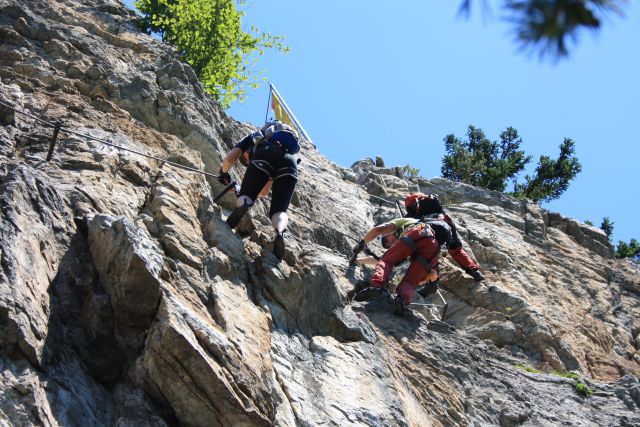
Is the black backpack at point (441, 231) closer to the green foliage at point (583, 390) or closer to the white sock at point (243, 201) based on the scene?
the green foliage at point (583, 390)

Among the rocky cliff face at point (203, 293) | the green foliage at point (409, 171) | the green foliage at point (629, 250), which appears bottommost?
the rocky cliff face at point (203, 293)

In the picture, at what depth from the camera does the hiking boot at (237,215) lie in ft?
36.8

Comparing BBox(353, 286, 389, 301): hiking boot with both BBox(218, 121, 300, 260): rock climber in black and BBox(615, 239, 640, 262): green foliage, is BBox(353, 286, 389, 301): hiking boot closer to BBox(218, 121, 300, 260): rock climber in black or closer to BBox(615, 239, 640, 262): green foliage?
BBox(218, 121, 300, 260): rock climber in black

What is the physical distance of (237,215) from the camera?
443 inches

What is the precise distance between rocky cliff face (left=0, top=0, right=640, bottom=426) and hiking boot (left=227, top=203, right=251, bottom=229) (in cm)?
12

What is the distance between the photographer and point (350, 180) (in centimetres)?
1855

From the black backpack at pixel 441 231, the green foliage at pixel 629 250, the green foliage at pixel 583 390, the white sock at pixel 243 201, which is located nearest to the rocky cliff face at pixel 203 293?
the green foliage at pixel 583 390

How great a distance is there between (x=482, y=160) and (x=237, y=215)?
50.7ft

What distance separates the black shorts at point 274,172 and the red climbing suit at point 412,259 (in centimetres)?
174

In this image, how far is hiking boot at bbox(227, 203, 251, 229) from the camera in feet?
36.8

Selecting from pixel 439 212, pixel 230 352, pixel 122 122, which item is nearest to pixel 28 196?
pixel 230 352

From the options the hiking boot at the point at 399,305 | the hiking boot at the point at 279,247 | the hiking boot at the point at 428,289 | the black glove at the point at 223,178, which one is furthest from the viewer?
the hiking boot at the point at 428,289

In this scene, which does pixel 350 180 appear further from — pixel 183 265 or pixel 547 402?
pixel 183 265

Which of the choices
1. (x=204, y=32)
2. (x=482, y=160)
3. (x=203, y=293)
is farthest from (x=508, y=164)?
(x=203, y=293)
